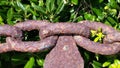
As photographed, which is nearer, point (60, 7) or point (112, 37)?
point (112, 37)

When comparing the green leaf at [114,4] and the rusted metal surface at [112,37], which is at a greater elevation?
the green leaf at [114,4]

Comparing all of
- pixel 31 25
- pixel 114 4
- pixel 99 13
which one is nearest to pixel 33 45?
pixel 31 25

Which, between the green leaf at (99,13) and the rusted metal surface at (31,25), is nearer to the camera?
the rusted metal surface at (31,25)

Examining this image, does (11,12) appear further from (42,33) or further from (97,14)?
(97,14)

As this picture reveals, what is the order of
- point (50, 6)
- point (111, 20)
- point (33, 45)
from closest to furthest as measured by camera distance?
point (33, 45)
point (50, 6)
point (111, 20)

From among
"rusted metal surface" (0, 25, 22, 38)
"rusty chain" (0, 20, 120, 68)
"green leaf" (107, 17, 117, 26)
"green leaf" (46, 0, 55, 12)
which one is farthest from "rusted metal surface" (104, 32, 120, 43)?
"rusted metal surface" (0, 25, 22, 38)

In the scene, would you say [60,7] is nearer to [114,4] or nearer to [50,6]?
[50,6]

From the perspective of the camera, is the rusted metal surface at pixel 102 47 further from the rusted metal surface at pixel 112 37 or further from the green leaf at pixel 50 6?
the green leaf at pixel 50 6

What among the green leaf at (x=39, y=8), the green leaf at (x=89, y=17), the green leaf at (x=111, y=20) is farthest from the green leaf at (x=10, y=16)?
the green leaf at (x=111, y=20)

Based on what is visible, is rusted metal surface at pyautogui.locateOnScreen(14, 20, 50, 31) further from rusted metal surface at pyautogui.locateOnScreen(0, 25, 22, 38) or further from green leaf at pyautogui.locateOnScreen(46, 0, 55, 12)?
green leaf at pyautogui.locateOnScreen(46, 0, 55, 12)
